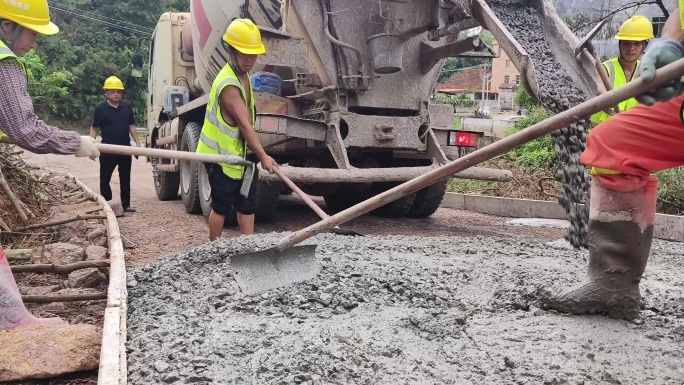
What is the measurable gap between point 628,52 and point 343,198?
376 centimetres

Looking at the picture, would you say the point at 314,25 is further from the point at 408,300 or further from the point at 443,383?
the point at 443,383

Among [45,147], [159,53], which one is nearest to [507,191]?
[159,53]

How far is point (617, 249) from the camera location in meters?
2.56

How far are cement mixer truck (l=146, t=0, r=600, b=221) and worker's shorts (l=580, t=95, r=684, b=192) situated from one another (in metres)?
2.82

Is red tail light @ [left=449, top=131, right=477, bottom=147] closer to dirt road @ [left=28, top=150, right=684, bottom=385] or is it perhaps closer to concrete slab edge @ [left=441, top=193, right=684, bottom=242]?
concrete slab edge @ [left=441, top=193, right=684, bottom=242]

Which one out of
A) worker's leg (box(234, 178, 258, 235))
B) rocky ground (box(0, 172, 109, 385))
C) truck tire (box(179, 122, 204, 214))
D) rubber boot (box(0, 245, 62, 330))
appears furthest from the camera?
truck tire (box(179, 122, 204, 214))

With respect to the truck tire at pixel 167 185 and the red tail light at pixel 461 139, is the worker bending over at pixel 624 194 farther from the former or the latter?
the truck tire at pixel 167 185

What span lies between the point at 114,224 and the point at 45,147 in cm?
205

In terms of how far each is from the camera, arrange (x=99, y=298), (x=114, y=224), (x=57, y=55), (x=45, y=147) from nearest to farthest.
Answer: (x=45, y=147), (x=99, y=298), (x=114, y=224), (x=57, y=55)

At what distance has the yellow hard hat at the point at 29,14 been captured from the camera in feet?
9.04

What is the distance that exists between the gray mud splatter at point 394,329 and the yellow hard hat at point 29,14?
57.2 inches

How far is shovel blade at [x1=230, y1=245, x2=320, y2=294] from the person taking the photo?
11.3ft

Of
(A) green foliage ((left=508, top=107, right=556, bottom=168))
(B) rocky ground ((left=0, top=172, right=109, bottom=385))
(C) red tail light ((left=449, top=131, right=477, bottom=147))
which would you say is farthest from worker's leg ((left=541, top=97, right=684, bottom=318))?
(A) green foliage ((left=508, top=107, right=556, bottom=168))

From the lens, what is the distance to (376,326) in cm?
265
